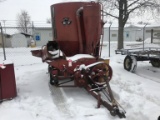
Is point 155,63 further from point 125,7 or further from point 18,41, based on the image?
point 18,41

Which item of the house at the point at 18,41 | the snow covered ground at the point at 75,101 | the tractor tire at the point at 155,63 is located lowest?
the snow covered ground at the point at 75,101

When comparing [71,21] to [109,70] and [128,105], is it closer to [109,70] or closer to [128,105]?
[109,70]

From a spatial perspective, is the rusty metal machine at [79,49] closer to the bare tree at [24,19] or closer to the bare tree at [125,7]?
the bare tree at [125,7]

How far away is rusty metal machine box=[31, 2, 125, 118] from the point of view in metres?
5.09

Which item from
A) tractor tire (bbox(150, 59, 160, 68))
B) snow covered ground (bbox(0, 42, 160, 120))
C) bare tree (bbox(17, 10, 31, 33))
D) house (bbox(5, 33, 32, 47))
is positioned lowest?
snow covered ground (bbox(0, 42, 160, 120))

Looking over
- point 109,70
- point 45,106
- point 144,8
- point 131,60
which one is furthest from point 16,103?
point 144,8

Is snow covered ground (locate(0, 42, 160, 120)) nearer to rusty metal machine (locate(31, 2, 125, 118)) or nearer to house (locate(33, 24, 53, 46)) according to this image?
rusty metal machine (locate(31, 2, 125, 118))

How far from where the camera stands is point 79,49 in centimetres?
610

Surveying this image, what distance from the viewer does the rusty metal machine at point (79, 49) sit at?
16.7 feet

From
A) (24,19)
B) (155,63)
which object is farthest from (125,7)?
(24,19)

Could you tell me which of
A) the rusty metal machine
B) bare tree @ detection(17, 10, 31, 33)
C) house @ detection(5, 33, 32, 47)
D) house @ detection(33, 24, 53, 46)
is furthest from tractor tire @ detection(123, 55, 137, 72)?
bare tree @ detection(17, 10, 31, 33)

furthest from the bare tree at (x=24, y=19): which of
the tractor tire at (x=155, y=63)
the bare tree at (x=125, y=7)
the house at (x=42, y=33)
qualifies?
the tractor tire at (x=155, y=63)

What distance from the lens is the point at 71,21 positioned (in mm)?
5895

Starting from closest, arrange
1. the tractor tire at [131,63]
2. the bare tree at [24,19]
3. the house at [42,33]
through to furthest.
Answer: the tractor tire at [131,63] < the house at [42,33] < the bare tree at [24,19]
